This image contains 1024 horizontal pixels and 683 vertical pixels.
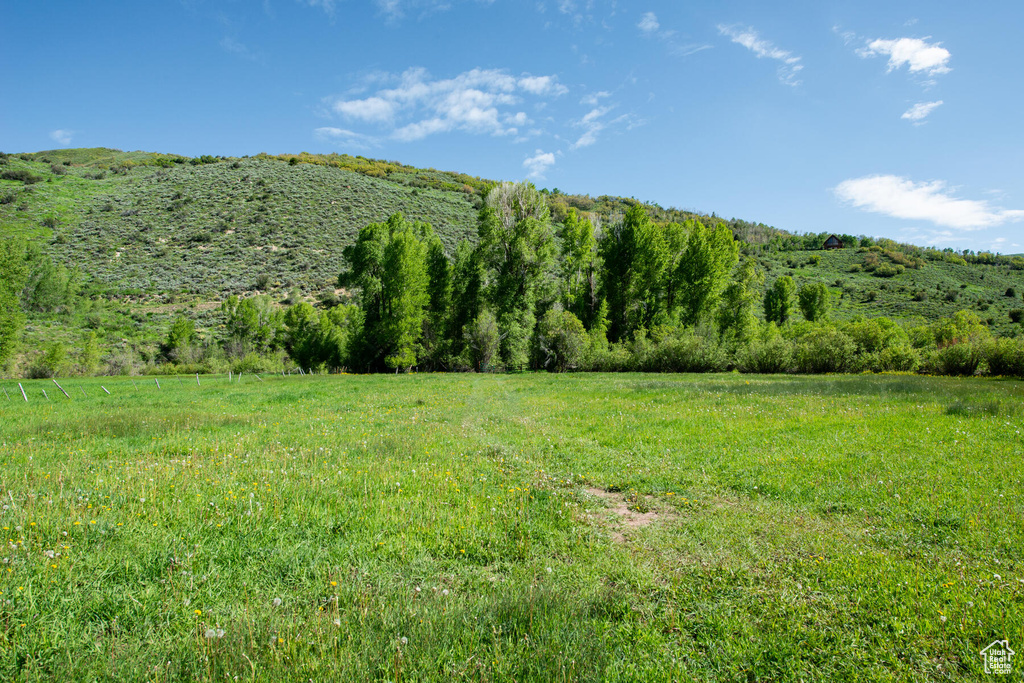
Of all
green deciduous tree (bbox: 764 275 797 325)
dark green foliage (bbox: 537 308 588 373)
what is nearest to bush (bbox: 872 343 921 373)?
dark green foliage (bbox: 537 308 588 373)

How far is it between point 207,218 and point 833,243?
168m

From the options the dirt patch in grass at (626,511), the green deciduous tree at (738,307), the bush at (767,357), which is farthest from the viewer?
the green deciduous tree at (738,307)

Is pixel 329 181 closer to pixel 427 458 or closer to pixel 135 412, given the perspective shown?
pixel 135 412

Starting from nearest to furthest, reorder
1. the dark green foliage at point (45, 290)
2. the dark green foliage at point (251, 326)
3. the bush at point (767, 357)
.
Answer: the bush at point (767, 357)
the dark green foliage at point (45, 290)
the dark green foliage at point (251, 326)

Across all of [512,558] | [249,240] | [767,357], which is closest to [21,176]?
[249,240]

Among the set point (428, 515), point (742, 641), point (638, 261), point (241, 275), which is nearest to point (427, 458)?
point (428, 515)

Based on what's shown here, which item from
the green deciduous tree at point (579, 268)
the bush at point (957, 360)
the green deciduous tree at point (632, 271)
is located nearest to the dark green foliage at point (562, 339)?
the green deciduous tree at point (579, 268)

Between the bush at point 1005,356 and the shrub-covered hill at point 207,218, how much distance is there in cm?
6927

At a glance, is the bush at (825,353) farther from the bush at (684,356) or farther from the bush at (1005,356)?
the bush at (1005,356)

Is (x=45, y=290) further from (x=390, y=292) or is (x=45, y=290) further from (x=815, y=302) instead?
(x=815, y=302)

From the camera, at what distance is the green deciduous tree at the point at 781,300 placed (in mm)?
66688

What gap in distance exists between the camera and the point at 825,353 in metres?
39.5

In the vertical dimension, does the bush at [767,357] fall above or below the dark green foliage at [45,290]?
below

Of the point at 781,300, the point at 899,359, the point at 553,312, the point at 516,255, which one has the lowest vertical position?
the point at 899,359
